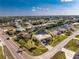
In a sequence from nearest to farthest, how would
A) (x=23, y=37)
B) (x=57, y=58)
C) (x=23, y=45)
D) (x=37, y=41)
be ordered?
(x=57, y=58) → (x=23, y=45) → (x=37, y=41) → (x=23, y=37)

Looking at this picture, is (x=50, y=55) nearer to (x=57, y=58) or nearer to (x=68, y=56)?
(x=57, y=58)

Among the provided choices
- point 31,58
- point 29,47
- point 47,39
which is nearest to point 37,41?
point 47,39

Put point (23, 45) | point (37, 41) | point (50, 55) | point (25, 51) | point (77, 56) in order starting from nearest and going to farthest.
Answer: point (77, 56) < point (50, 55) < point (25, 51) < point (23, 45) < point (37, 41)

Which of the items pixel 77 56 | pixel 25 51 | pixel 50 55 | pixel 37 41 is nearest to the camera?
pixel 77 56

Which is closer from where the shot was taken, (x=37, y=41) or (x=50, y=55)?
(x=50, y=55)

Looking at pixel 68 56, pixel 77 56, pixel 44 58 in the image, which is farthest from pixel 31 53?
pixel 77 56

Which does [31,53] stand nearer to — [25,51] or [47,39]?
[25,51]

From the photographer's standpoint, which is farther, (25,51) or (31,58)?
(25,51)

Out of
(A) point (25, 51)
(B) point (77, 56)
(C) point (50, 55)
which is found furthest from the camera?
(A) point (25, 51)

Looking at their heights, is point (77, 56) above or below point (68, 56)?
above
